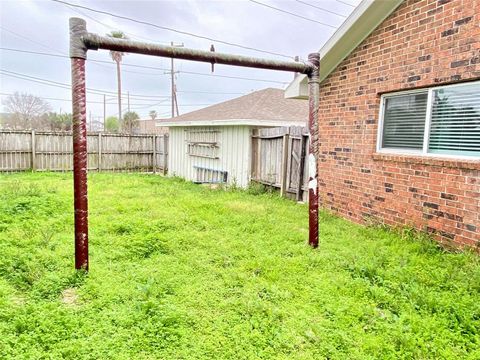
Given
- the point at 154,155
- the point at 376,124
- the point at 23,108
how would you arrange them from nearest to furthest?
the point at 376,124 → the point at 154,155 → the point at 23,108

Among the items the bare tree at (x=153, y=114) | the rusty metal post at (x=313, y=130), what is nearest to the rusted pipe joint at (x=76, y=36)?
the rusty metal post at (x=313, y=130)

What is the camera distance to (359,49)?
5523mm

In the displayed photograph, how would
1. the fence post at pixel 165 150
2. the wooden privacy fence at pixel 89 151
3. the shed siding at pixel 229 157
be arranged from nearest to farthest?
the shed siding at pixel 229 157
the wooden privacy fence at pixel 89 151
the fence post at pixel 165 150

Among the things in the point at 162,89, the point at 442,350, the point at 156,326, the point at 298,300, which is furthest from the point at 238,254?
the point at 162,89

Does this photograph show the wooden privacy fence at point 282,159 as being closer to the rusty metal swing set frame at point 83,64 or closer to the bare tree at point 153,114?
the rusty metal swing set frame at point 83,64

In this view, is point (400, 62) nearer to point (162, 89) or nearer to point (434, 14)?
point (434, 14)

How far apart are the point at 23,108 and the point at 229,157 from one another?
27.4m

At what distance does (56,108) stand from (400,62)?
34975 mm

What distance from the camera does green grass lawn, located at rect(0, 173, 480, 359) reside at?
7.55ft

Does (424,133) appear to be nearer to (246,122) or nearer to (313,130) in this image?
(313,130)

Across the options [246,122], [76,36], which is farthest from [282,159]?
[76,36]

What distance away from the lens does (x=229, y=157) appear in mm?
10102

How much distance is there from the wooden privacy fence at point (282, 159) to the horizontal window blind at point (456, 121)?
320cm

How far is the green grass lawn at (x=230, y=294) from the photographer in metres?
2.30
